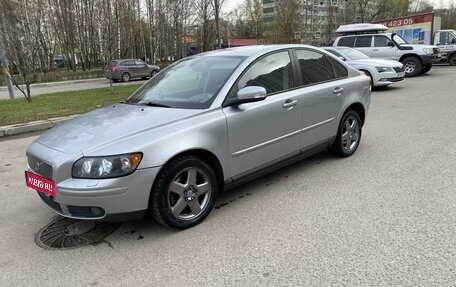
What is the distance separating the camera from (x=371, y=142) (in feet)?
20.1

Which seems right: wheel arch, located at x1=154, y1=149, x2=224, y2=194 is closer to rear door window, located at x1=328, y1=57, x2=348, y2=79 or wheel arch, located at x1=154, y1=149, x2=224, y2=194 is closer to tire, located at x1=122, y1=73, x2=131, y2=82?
rear door window, located at x1=328, y1=57, x2=348, y2=79

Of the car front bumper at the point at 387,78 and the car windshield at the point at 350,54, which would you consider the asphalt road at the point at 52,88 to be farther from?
the car front bumper at the point at 387,78

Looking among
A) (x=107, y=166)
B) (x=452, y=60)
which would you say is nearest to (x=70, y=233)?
(x=107, y=166)

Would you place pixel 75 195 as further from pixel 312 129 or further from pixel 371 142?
pixel 371 142

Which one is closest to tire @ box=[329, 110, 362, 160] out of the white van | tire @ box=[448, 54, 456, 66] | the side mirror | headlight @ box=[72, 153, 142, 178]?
the side mirror

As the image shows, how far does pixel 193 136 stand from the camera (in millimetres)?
3369

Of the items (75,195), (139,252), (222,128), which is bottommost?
(139,252)

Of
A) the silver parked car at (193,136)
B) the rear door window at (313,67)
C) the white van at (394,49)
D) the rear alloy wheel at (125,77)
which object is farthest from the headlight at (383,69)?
the rear alloy wheel at (125,77)

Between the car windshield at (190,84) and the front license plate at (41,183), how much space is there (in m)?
1.30

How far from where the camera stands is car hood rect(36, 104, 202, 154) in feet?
10.5

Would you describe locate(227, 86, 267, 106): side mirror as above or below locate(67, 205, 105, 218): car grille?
above

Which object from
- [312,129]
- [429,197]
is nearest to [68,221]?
[312,129]

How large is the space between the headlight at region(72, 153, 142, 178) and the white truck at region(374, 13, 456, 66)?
922 inches

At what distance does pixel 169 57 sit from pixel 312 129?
40906 mm
